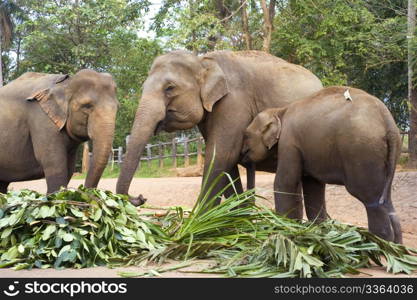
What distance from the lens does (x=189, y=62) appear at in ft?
25.0

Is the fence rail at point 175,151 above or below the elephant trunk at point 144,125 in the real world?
below

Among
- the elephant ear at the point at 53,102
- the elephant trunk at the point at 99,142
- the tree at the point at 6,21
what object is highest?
the tree at the point at 6,21

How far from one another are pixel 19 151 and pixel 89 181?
1145mm

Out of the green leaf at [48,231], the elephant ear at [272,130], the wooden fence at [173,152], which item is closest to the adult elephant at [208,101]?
the elephant ear at [272,130]

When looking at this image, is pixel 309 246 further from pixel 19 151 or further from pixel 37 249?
pixel 19 151

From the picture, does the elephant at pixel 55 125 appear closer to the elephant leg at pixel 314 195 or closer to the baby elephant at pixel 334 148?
the baby elephant at pixel 334 148

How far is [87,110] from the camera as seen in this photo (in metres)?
8.20

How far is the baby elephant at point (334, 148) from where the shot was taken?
6062mm

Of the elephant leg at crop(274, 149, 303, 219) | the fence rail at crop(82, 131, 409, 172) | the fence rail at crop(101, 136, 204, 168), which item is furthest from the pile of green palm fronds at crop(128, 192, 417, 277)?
the fence rail at crop(101, 136, 204, 168)

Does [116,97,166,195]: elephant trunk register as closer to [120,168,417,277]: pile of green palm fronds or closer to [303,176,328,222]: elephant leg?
[120,168,417,277]: pile of green palm fronds

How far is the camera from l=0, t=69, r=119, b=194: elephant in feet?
26.5

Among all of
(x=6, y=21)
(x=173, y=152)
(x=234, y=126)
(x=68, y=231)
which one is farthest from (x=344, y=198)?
(x=6, y=21)

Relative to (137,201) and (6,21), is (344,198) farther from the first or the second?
(6,21)

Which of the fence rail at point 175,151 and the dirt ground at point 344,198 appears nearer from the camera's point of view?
the dirt ground at point 344,198
